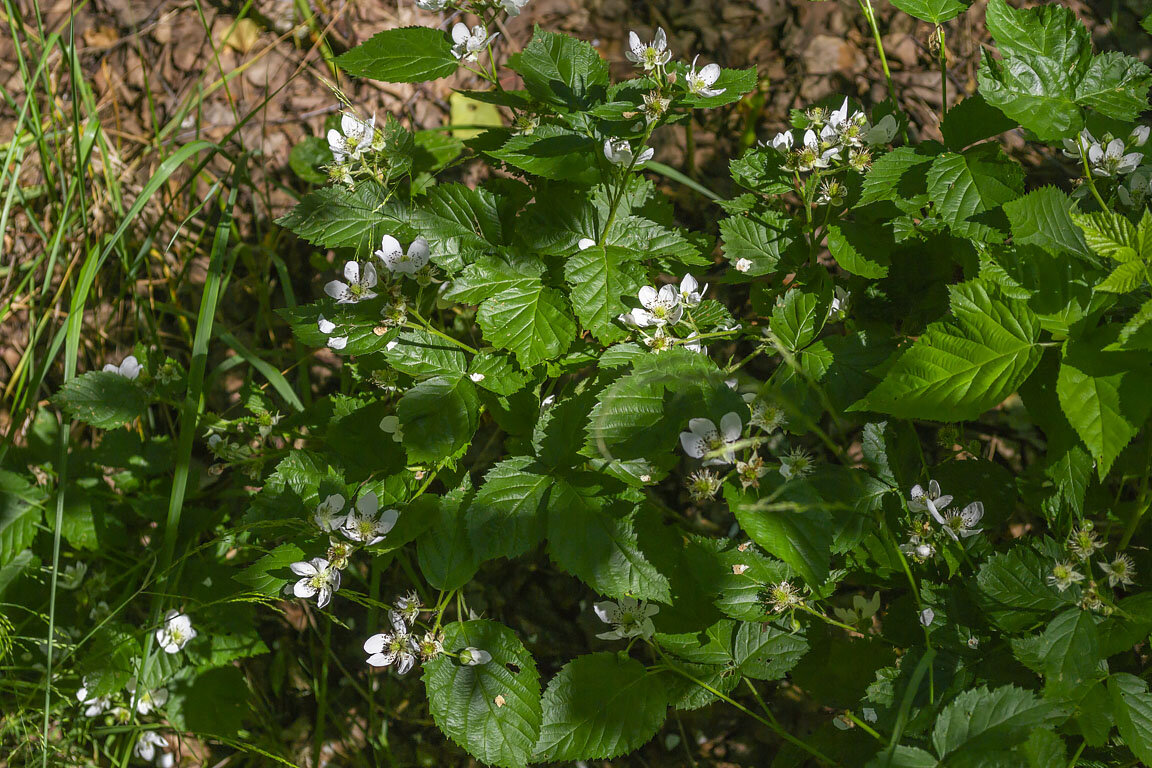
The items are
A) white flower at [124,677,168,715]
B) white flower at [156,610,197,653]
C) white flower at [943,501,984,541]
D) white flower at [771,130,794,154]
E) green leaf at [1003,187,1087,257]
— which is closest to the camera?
green leaf at [1003,187,1087,257]

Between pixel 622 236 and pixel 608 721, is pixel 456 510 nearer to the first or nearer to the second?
pixel 608 721

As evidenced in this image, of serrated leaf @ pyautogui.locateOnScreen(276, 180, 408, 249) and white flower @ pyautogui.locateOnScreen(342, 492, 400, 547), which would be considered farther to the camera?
serrated leaf @ pyautogui.locateOnScreen(276, 180, 408, 249)

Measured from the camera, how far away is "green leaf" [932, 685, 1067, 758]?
1.56 metres

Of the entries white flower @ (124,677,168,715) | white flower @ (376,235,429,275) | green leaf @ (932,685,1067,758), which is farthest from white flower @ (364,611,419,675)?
green leaf @ (932,685,1067,758)

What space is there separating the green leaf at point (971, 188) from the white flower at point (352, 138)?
142 cm

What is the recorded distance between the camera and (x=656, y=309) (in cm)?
191

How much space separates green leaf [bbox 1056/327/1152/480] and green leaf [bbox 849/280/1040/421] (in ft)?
0.27

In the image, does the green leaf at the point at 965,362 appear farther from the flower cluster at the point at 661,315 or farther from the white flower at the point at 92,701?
the white flower at the point at 92,701

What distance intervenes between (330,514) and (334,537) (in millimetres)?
58

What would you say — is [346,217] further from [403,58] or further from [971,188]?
[971,188]

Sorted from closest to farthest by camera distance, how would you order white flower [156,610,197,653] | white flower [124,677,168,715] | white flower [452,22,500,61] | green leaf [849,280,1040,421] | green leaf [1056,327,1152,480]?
1. green leaf [1056,327,1152,480]
2. green leaf [849,280,1040,421]
3. white flower [452,22,500,61]
4. white flower [156,610,197,653]
5. white flower [124,677,168,715]

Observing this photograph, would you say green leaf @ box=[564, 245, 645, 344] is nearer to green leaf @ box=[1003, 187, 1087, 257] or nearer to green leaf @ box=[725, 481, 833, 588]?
green leaf @ box=[725, 481, 833, 588]

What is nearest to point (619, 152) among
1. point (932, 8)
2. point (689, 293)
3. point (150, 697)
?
point (689, 293)

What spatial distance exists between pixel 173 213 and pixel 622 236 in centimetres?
230
